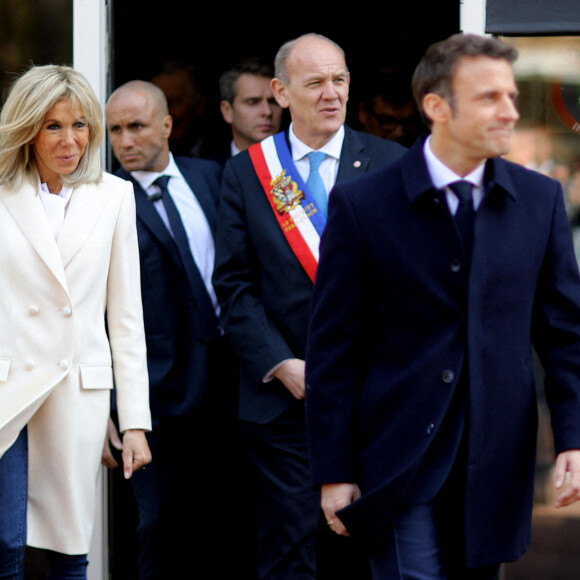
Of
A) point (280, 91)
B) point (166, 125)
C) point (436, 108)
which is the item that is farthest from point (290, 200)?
point (436, 108)

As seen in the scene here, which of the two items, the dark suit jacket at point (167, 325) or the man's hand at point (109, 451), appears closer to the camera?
the man's hand at point (109, 451)

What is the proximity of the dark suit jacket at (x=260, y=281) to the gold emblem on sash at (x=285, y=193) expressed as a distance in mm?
42

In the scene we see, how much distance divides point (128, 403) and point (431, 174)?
124 centimetres

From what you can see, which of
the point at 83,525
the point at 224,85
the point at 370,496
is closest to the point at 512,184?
the point at 370,496

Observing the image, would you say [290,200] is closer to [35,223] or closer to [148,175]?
[148,175]

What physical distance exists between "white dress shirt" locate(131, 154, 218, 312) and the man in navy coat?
1595 millimetres

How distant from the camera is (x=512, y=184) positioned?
293cm

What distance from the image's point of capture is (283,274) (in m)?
4.01

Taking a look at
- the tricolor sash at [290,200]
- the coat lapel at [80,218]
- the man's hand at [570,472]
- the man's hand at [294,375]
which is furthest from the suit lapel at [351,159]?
the man's hand at [570,472]

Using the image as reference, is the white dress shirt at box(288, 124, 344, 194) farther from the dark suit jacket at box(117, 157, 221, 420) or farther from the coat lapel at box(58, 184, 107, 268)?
the coat lapel at box(58, 184, 107, 268)

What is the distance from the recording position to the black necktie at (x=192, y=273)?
448 centimetres

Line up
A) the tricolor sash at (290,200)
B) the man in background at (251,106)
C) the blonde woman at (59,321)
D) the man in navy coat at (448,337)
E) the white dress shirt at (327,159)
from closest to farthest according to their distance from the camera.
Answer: the man in navy coat at (448,337), the blonde woman at (59,321), the tricolor sash at (290,200), the white dress shirt at (327,159), the man in background at (251,106)

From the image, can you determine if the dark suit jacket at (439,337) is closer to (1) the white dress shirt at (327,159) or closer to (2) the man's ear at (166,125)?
(1) the white dress shirt at (327,159)

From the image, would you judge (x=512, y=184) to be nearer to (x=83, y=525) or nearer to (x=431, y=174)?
(x=431, y=174)
